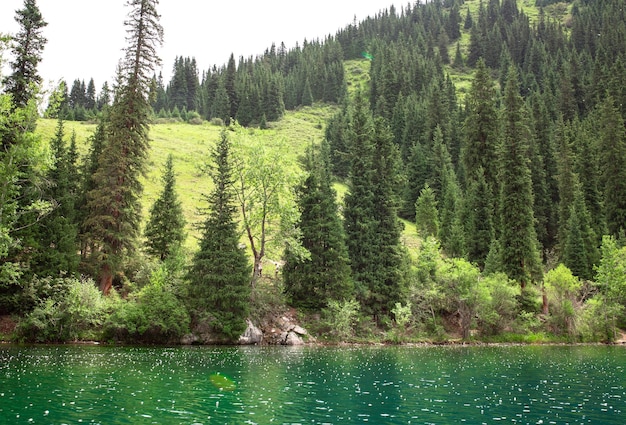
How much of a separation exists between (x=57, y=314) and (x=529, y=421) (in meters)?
34.8

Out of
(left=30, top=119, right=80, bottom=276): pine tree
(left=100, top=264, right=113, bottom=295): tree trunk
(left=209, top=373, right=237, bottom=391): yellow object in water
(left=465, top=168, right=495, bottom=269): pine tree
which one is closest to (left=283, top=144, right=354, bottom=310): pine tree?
(left=100, top=264, right=113, bottom=295): tree trunk

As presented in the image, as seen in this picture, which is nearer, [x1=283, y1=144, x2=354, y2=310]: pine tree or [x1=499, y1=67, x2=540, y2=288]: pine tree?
[x1=283, y1=144, x2=354, y2=310]: pine tree

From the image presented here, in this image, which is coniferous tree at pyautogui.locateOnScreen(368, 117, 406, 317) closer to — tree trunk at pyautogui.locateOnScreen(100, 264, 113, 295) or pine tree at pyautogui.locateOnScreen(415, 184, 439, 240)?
pine tree at pyautogui.locateOnScreen(415, 184, 439, 240)

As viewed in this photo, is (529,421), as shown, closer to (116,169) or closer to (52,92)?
(52,92)

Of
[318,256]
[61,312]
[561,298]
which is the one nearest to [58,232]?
[61,312]

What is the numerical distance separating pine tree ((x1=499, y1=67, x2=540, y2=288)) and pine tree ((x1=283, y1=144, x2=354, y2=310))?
20560 mm

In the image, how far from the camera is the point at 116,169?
45.7 meters

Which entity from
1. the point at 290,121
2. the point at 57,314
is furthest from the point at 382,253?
the point at 290,121

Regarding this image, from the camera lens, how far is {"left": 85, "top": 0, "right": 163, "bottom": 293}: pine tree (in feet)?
148

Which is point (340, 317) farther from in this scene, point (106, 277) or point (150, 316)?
point (106, 277)

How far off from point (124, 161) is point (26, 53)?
1175 centimetres

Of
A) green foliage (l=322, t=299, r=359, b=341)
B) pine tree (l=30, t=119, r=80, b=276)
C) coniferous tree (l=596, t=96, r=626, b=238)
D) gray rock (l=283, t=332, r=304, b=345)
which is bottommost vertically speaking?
gray rock (l=283, t=332, r=304, b=345)

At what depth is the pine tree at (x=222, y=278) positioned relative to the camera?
4303 centimetres

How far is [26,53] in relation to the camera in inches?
1602
